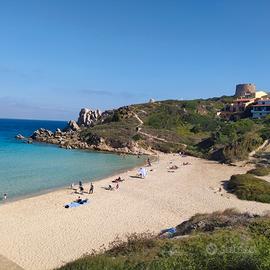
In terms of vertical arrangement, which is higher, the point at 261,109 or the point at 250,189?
the point at 261,109

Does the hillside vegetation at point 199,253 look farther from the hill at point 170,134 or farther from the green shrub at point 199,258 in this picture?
the hill at point 170,134

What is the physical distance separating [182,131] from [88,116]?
3376 cm

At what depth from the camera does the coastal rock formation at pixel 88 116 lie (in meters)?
94.4

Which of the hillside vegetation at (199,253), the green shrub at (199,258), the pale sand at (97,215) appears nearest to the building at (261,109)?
the pale sand at (97,215)

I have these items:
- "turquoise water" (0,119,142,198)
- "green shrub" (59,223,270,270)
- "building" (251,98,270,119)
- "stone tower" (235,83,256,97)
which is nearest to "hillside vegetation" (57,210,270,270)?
"green shrub" (59,223,270,270)

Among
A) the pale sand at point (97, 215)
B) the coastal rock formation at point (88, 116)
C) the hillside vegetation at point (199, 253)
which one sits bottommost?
the pale sand at point (97, 215)

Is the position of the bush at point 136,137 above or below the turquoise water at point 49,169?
above

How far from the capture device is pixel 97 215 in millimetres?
21344

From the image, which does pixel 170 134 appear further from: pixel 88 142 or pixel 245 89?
pixel 245 89

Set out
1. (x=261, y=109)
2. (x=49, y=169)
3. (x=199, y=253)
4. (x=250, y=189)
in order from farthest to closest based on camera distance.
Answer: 1. (x=261, y=109)
2. (x=49, y=169)
3. (x=250, y=189)
4. (x=199, y=253)

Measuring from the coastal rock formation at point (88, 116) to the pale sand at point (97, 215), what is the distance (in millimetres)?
61055

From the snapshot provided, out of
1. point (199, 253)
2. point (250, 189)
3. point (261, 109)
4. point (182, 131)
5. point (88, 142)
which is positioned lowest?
point (250, 189)

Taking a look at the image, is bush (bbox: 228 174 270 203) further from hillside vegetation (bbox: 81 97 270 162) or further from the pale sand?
hillside vegetation (bbox: 81 97 270 162)

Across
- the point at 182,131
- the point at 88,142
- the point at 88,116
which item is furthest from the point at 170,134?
the point at 88,116
